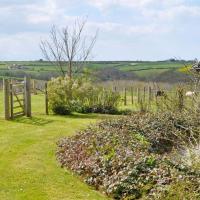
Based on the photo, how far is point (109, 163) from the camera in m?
10.5

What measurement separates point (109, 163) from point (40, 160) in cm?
285

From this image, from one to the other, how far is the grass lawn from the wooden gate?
248cm

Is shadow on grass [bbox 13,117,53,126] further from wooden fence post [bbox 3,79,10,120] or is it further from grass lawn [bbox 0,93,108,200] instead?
grass lawn [bbox 0,93,108,200]

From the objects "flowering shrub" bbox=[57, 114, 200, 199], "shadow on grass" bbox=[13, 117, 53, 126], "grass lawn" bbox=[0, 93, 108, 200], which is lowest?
"shadow on grass" bbox=[13, 117, 53, 126]

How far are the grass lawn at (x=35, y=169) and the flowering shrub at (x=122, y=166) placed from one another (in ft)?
1.12

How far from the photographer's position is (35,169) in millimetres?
11609

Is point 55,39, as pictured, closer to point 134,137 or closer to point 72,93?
point 72,93

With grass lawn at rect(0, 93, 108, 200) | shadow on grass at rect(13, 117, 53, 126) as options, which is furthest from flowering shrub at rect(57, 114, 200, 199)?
shadow on grass at rect(13, 117, 53, 126)

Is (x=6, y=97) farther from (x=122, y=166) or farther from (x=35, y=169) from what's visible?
(x=122, y=166)

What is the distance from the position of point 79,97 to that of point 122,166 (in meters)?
17.0

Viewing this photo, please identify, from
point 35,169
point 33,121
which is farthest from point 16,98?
point 35,169

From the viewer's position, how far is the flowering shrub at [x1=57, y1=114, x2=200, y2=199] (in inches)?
351

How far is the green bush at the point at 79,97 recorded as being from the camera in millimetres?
25547

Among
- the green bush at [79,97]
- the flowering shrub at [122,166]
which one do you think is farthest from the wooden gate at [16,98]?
the flowering shrub at [122,166]
